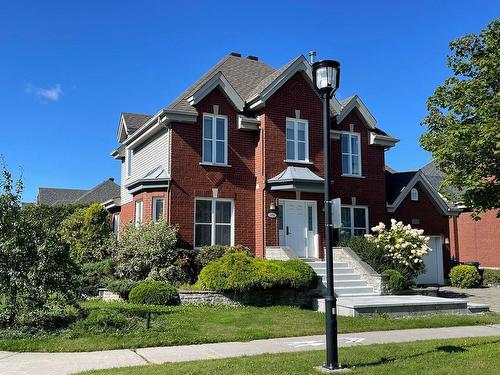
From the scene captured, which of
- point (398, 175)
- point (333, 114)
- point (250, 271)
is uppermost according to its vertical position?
point (333, 114)

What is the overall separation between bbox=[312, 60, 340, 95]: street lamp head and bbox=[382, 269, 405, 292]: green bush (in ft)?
35.8

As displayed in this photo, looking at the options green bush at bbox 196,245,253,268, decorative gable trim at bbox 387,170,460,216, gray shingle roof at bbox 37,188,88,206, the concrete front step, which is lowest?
the concrete front step

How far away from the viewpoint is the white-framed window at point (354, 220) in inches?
878

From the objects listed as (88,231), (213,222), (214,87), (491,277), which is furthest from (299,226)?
(491,277)

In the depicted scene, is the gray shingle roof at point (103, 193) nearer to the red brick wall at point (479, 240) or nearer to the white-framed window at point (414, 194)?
the white-framed window at point (414, 194)

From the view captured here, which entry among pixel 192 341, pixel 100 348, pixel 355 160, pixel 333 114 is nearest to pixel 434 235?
pixel 355 160

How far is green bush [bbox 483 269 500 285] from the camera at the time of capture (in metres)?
25.8

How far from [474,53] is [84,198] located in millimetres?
35994

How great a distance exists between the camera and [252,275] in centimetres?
1505

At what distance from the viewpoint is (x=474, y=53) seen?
54.3 feet

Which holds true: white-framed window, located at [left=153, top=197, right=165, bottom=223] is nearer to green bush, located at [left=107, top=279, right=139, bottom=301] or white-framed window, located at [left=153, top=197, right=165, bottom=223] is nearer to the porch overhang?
green bush, located at [left=107, top=279, right=139, bottom=301]

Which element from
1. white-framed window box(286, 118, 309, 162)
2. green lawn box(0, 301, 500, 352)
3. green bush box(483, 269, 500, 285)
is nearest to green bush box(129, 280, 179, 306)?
green lawn box(0, 301, 500, 352)

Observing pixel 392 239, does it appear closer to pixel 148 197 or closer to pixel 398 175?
pixel 398 175

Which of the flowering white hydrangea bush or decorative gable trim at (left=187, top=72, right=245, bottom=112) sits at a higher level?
decorative gable trim at (left=187, top=72, right=245, bottom=112)
